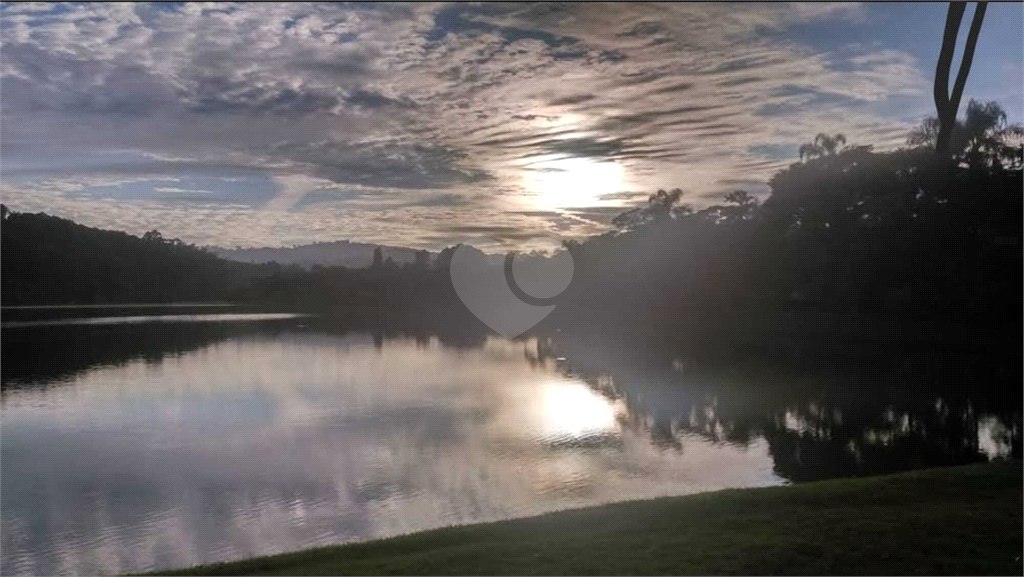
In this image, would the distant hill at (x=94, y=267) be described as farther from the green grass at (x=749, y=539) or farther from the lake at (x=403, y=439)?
the green grass at (x=749, y=539)

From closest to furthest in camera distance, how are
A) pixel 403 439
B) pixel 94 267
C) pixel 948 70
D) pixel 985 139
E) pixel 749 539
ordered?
pixel 948 70 < pixel 749 539 < pixel 403 439 < pixel 985 139 < pixel 94 267

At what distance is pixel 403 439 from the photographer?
59.9 ft

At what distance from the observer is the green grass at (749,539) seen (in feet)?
21.9

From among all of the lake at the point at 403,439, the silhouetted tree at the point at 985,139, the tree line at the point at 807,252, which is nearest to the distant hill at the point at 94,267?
the tree line at the point at 807,252

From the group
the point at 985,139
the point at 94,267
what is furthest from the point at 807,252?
the point at 94,267

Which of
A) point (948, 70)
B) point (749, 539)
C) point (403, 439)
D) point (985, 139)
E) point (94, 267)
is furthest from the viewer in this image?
point (94, 267)

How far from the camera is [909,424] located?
19875 millimetres

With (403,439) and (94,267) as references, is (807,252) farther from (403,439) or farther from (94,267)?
(94,267)

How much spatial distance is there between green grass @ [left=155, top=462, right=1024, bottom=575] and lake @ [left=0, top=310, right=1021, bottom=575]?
3.13 m

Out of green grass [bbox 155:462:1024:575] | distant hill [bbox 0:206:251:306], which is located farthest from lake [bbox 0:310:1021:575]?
distant hill [bbox 0:206:251:306]

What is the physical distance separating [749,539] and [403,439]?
465 inches

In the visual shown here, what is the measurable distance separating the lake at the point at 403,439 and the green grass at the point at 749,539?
313cm

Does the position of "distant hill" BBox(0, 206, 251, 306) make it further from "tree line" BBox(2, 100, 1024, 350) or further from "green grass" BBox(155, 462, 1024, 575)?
"green grass" BBox(155, 462, 1024, 575)

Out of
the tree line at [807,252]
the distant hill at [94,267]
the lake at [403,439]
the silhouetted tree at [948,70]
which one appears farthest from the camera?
the distant hill at [94,267]
